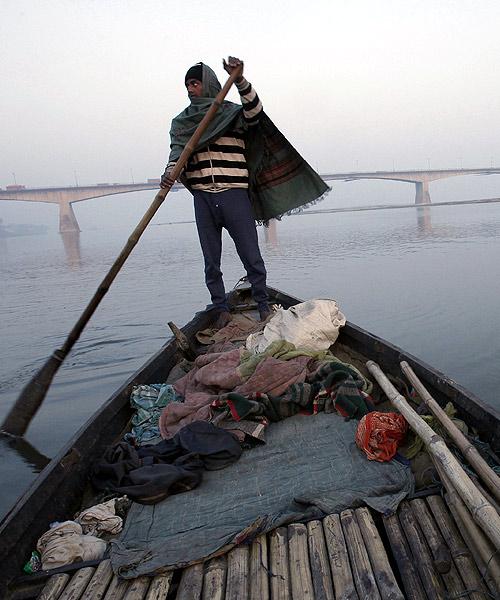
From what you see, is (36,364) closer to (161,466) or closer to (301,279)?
(161,466)

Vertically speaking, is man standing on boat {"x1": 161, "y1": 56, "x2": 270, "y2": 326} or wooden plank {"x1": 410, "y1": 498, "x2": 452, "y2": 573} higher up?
man standing on boat {"x1": 161, "y1": 56, "x2": 270, "y2": 326}

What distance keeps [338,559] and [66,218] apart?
54.4m

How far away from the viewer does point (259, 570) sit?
4.63ft

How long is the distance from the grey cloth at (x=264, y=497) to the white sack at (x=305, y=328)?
89 cm

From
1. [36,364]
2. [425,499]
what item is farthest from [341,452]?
[36,364]

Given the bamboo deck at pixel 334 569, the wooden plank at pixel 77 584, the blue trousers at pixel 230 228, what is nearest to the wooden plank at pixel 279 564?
the bamboo deck at pixel 334 569

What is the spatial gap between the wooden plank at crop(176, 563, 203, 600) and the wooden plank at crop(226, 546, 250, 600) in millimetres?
88

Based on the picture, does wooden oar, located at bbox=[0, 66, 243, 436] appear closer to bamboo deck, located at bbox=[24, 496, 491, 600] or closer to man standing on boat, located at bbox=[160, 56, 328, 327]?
man standing on boat, located at bbox=[160, 56, 328, 327]

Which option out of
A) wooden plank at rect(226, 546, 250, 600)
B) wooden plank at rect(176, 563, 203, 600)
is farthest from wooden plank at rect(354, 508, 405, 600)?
wooden plank at rect(176, 563, 203, 600)

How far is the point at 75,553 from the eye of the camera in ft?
5.26

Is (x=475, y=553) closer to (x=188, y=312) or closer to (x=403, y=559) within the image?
(x=403, y=559)

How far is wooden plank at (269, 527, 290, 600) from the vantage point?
1335 mm

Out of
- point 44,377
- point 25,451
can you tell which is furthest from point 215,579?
point 25,451

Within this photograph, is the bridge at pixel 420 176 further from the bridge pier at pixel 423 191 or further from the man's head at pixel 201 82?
the man's head at pixel 201 82
